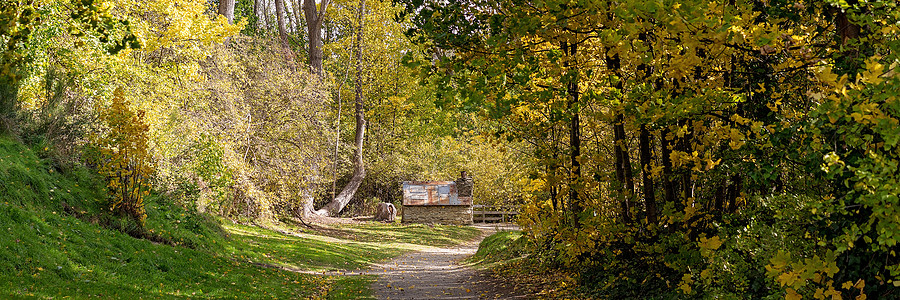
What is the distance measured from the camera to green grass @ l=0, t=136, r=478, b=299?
759cm

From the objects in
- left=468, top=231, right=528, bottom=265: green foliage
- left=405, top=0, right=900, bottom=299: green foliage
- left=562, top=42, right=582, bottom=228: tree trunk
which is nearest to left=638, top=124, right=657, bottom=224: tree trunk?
left=405, top=0, right=900, bottom=299: green foliage

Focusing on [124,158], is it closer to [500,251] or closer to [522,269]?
[522,269]

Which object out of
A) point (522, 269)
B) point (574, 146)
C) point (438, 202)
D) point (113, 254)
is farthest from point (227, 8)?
point (574, 146)

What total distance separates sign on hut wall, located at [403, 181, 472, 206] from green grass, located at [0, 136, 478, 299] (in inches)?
613

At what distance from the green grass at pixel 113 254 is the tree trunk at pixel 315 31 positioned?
517 inches

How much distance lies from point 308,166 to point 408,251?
466 centimetres

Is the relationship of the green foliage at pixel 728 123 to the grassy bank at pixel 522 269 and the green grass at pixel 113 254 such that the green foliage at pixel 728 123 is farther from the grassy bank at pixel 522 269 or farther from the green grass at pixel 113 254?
the green grass at pixel 113 254

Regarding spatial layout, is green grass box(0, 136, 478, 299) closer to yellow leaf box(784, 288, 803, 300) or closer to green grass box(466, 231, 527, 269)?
green grass box(466, 231, 527, 269)

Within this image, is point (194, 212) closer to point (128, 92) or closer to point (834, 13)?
point (128, 92)

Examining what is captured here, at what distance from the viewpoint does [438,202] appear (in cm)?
3209

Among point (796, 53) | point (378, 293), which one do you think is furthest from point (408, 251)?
point (796, 53)

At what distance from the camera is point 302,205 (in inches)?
990

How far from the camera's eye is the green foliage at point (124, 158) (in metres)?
10.5

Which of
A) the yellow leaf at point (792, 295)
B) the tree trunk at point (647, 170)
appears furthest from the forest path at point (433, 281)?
the yellow leaf at point (792, 295)
